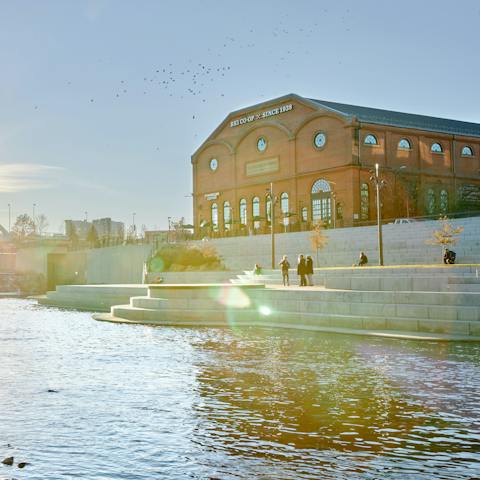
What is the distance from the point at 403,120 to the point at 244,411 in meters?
58.0

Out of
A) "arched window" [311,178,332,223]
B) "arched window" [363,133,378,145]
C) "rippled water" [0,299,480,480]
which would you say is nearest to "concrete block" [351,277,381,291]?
"rippled water" [0,299,480,480]

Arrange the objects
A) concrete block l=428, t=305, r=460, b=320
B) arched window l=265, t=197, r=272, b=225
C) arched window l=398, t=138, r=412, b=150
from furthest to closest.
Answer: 1. arched window l=265, t=197, r=272, b=225
2. arched window l=398, t=138, r=412, b=150
3. concrete block l=428, t=305, r=460, b=320

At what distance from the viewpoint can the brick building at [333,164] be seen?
5819 centimetres

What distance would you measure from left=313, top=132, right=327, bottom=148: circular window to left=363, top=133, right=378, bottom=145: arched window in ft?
11.7

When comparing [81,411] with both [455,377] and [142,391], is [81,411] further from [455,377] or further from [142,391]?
[455,377]

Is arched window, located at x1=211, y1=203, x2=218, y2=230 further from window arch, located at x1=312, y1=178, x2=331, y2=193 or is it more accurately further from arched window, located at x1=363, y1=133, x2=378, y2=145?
arched window, located at x1=363, y1=133, x2=378, y2=145

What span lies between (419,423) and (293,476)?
285 cm

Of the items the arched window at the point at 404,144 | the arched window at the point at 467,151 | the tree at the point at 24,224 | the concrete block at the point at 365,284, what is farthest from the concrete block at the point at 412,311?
the tree at the point at 24,224

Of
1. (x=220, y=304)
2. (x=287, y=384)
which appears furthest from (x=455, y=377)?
(x=220, y=304)

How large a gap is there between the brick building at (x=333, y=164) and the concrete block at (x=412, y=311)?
33.8 meters

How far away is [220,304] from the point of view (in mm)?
24922

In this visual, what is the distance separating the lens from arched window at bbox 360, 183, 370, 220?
5741cm

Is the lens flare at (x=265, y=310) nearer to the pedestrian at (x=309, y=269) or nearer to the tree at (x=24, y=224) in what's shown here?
the pedestrian at (x=309, y=269)

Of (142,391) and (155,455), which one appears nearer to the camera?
(155,455)
